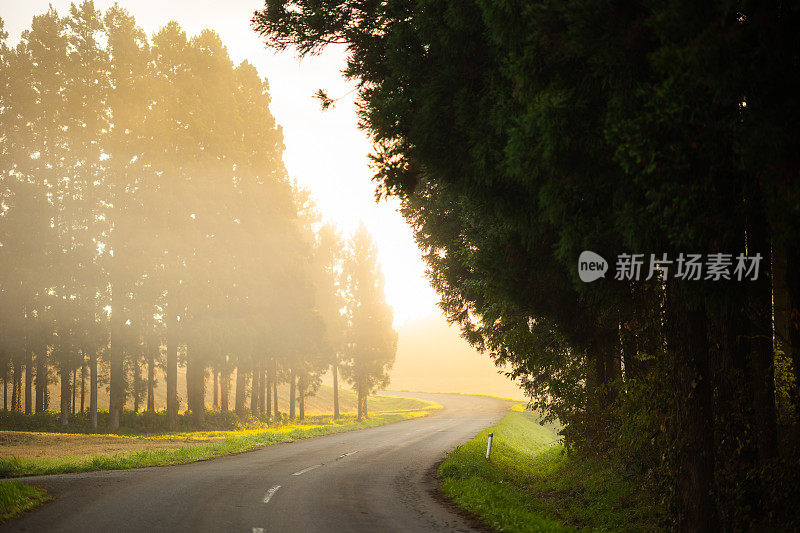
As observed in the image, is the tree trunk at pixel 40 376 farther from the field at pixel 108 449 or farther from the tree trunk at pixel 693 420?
the tree trunk at pixel 693 420

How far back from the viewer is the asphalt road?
8.20 m

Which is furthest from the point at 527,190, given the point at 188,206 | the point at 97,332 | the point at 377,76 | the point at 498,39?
the point at 97,332

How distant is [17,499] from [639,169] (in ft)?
35.7

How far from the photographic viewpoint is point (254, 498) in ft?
33.3

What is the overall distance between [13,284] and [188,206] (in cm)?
1036

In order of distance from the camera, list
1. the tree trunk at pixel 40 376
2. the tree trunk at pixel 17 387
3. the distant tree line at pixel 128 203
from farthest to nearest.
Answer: the tree trunk at pixel 17 387 < the tree trunk at pixel 40 376 < the distant tree line at pixel 128 203

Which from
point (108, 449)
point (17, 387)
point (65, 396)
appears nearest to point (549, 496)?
point (108, 449)

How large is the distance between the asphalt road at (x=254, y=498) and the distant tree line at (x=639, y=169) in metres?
4.14

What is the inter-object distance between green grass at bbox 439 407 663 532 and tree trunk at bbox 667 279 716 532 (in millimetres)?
1707

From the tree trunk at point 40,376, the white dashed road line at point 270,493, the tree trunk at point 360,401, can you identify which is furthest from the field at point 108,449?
the tree trunk at point 360,401

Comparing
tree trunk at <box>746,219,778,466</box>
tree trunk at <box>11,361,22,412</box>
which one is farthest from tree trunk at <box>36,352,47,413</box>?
tree trunk at <box>746,219,778,466</box>

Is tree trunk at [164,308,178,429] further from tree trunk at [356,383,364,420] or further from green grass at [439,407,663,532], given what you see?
green grass at [439,407,663,532]

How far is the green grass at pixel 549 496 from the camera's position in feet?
30.3

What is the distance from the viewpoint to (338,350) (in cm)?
4503
